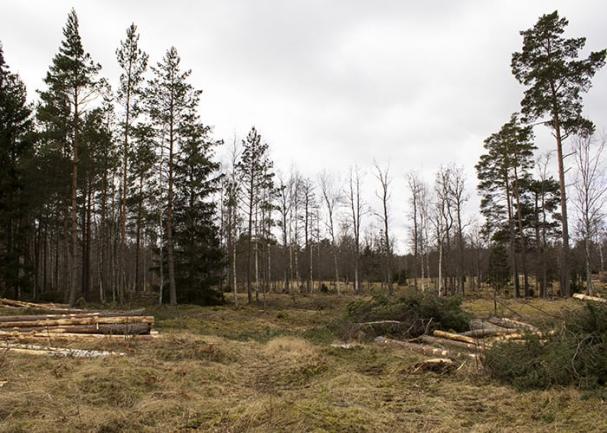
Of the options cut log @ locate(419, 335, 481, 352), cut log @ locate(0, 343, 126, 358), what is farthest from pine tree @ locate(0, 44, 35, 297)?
cut log @ locate(419, 335, 481, 352)

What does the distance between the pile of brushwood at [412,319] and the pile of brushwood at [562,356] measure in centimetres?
555

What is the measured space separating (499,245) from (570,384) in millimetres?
38356

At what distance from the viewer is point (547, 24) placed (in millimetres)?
26203

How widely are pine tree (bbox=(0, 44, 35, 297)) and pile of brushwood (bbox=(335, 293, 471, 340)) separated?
22053 millimetres

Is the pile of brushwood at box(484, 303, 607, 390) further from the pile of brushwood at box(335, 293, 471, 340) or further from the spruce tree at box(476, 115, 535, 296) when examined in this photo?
the spruce tree at box(476, 115, 535, 296)

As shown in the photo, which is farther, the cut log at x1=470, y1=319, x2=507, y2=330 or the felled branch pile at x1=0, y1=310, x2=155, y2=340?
the cut log at x1=470, y1=319, x2=507, y2=330

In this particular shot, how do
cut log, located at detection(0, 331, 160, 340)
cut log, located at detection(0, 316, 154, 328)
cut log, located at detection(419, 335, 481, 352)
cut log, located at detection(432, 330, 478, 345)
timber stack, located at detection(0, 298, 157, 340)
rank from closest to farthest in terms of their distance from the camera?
cut log, located at detection(0, 331, 160, 340) → cut log, located at detection(419, 335, 481, 352) → cut log, located at detection(432, 330, 478, 345) → timber stack, located at detection(0, 298, 157, 340) → cut log, located at detection(0, 316, 154, 328)

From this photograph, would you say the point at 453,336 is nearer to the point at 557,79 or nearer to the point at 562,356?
the point at 562,356

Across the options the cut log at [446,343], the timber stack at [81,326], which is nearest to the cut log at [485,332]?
the cut log at [446,343]

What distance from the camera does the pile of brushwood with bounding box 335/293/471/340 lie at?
13859mm

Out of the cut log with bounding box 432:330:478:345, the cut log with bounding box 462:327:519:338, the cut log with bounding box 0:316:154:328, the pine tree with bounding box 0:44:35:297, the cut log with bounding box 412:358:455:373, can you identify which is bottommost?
the cut log with bounding box 462:327:519:338

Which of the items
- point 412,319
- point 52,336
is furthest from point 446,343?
point 52,336

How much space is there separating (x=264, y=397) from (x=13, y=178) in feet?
88.6

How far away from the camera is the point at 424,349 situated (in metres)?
11.2
